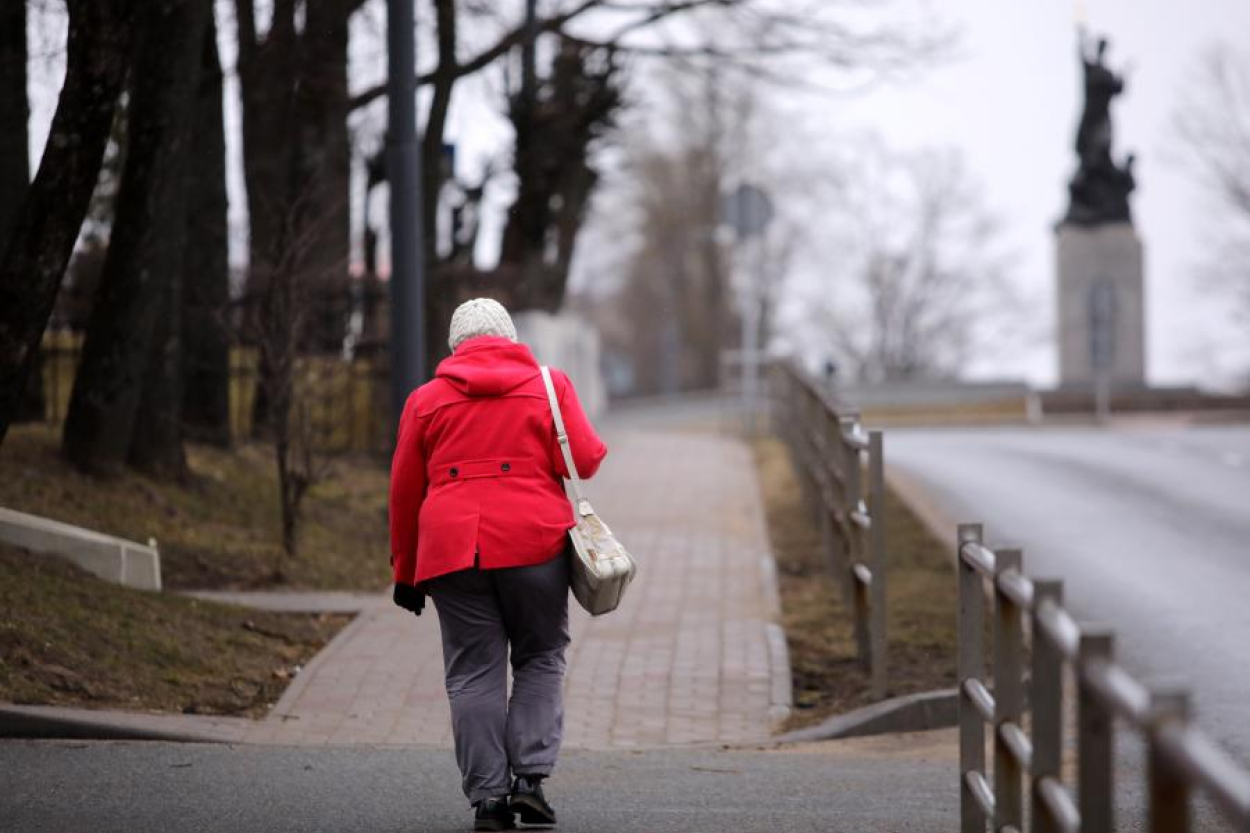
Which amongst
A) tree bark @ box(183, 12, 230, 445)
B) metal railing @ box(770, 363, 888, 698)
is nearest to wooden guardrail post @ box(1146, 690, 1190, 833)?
metal railing @ box(770, 363, 888, 698)

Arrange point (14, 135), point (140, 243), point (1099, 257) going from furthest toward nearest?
point (1099, 257) → point (14, 135) → point (140, 243)

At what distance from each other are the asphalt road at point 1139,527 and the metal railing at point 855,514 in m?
0.95

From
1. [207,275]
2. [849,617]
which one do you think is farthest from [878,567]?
[207,275]

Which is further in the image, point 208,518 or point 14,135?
point 14,135

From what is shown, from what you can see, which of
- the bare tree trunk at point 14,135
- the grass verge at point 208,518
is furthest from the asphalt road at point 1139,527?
the bare tree trunk at point 14,135

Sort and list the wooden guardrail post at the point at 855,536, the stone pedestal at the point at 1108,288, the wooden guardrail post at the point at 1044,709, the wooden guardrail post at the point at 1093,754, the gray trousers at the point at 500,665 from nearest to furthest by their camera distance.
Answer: the wooden guardrail post at the point at 1093,754, the wooden guardrail post at the point at 1044,709, the gray trousers at the point at 500,665, the wooden guardrail post at the point at 855,536, the stone pedestal at the point at 1108,288

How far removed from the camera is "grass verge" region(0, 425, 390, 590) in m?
12.2

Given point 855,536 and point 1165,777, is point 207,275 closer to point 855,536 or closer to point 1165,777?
point 855,536

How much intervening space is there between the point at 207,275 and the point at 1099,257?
101ft

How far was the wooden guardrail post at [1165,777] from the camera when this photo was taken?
3.02m

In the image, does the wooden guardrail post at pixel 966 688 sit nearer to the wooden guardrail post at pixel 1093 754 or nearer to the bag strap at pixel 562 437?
the bag strap at pixel 562 437

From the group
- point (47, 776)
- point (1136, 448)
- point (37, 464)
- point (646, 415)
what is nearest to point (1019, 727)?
point (47, 776)

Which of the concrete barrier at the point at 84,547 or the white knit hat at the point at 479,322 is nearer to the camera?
the white knit hat at the point at 479,322

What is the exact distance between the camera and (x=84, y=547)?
10492mm
